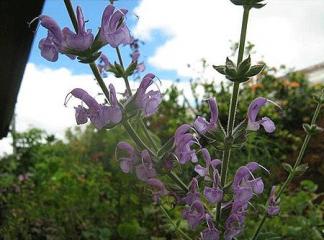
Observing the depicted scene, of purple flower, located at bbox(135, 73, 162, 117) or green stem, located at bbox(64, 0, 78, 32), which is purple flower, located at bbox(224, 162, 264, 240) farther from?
green stem, located at bbox(64, 0, 78, 32)

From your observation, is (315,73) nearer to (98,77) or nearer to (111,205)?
(111,205)

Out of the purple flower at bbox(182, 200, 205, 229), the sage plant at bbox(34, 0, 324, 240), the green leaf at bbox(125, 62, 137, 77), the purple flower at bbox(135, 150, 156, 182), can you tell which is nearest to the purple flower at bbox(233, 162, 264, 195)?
→ the sage plant at bbox(34, 0, 324, 240)

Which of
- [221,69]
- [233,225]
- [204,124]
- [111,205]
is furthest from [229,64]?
[111,205]

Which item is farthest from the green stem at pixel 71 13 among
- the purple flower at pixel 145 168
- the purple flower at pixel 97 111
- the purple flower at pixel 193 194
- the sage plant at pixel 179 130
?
the purple flower at pixel 193 194

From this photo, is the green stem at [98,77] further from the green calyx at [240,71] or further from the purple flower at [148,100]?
the green calyx at [240,71]

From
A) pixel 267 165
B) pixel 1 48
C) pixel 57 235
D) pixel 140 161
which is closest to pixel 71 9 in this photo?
pixel 140 161

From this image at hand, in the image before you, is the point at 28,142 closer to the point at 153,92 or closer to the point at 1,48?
the point at 1,48
